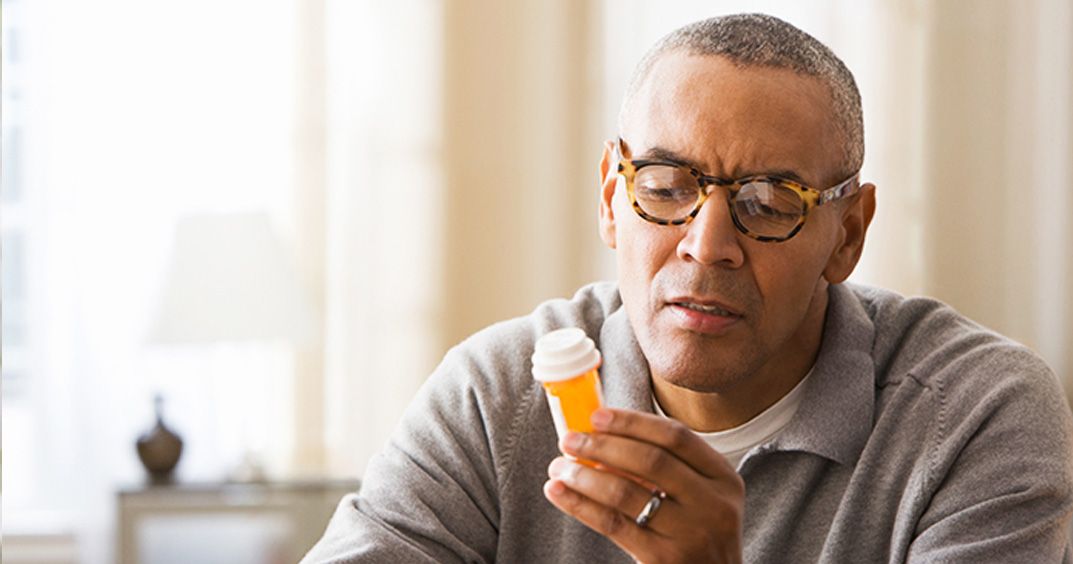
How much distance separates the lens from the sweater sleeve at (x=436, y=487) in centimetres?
161

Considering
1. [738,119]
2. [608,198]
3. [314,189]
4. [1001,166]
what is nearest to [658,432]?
[738,119]

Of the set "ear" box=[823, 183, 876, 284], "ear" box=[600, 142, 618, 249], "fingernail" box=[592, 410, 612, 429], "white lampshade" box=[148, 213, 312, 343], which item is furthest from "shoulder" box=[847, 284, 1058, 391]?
"white lampshade" box=[148, 213, 312, 343]

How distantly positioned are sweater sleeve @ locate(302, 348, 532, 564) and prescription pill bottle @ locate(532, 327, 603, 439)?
440 mm

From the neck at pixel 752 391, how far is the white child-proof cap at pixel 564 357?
1.69ft

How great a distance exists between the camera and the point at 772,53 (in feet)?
5.16

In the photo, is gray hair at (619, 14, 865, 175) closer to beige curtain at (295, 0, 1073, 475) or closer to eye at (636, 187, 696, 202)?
eye at (636, 187, 696, 202)

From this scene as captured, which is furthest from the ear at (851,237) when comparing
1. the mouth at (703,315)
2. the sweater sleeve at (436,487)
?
the sweater sleeve at (436,487)

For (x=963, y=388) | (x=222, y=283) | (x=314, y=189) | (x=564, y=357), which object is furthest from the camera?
(x=314, y=189)

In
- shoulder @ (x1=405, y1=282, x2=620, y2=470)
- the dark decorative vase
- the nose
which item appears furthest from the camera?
the dark decorative vase

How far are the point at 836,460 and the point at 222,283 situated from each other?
1.88 metres

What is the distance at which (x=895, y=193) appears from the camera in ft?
12.1

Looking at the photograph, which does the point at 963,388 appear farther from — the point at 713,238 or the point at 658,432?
the point at 658,432

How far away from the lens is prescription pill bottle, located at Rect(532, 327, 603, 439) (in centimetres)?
116

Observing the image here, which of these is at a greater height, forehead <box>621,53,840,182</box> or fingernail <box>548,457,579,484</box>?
forehead <box>621,53,840,182</box>
